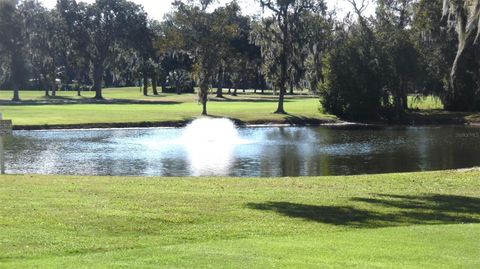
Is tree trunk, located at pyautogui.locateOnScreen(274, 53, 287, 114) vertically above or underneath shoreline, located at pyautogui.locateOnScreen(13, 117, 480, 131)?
above

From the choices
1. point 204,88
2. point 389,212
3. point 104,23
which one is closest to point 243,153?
point 389,212

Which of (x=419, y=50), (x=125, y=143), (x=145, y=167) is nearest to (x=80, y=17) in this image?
(x=419, y=50)

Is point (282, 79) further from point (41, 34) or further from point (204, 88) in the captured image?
point (41, 34)

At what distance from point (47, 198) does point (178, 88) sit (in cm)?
8627

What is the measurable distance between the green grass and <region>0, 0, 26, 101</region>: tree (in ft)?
200

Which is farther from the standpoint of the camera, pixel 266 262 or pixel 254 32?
pixel 254 32

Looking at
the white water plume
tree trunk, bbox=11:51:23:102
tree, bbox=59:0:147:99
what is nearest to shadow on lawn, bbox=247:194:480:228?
the white water plume

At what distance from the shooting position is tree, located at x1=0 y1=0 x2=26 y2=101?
7206 centimetres

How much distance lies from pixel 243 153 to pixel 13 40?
168ft

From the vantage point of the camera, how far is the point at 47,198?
12.2 meters

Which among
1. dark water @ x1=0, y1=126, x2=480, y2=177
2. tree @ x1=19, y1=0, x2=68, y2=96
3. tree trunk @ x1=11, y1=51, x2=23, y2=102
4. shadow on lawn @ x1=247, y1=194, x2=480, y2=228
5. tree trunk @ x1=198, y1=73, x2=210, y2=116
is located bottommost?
dark water @ x1=0, y1=126, x2=480, y2=177

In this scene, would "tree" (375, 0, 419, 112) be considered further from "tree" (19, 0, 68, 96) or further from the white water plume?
"tree" (19, 0, 68, 96)

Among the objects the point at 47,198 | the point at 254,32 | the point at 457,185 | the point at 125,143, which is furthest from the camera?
the point at 254,32

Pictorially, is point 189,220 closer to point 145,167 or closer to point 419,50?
point 145,167
